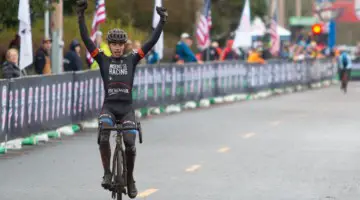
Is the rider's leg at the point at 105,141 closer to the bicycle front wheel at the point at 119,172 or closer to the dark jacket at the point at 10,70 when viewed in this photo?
the bicycle front wheel at the point at 119,172

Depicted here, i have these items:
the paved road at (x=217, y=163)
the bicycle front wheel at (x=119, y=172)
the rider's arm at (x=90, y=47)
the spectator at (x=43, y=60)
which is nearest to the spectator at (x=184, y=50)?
the paved road at (x=217, y=163)

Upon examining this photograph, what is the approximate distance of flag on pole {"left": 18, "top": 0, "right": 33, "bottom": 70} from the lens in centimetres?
2211

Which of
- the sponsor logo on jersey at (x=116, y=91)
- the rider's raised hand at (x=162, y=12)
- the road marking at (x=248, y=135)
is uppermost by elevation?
the rider's raised hand at (x=162, y=12)

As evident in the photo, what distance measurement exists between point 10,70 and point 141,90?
26.3 ft

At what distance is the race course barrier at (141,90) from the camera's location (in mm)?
19688

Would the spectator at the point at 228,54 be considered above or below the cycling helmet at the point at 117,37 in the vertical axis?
below

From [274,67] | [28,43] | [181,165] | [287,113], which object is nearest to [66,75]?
[28,43]

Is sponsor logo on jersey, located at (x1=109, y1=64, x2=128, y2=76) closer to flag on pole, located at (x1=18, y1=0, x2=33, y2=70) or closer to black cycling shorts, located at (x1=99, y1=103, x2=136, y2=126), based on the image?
black cycling shorts, located at (x1=99, y1=103, x2=136, y2=126)

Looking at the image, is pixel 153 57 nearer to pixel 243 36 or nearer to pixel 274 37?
pixel 243 36

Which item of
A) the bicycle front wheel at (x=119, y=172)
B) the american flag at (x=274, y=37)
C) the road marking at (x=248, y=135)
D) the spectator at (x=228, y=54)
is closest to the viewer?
the bicycle front wheel at (x=119, y=172)

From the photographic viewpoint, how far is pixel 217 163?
17047mm

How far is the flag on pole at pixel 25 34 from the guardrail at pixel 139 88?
2.50ft

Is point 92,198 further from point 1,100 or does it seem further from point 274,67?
point 274,67

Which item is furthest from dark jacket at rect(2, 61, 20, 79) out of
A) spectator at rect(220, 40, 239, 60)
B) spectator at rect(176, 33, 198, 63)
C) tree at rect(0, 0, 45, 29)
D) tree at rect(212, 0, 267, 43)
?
tree at rect(212, 0, 267, 43)
